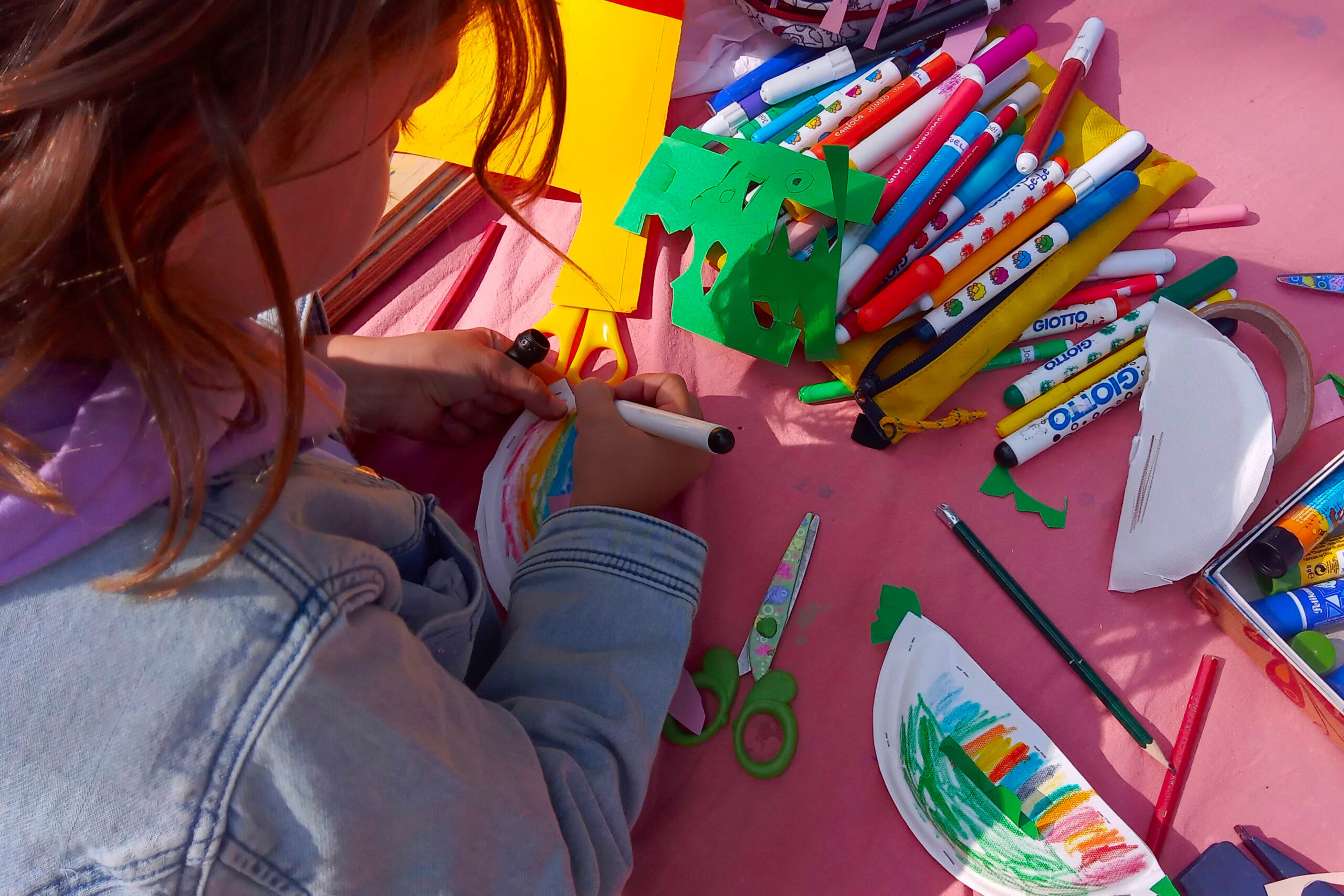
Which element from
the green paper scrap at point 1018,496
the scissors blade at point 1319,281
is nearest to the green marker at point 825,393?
the green paper scrap at point 1018,496

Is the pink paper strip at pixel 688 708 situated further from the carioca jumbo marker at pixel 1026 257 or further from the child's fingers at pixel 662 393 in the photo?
the carioca jumbo marker at pixel 1026 257

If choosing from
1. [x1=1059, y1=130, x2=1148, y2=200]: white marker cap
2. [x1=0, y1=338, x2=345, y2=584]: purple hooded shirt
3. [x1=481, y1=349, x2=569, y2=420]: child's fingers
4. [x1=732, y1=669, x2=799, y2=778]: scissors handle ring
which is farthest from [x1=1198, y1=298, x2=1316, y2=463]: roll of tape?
[x1=0, y1=338, x2=345, y2=584]: purple hooded shirt

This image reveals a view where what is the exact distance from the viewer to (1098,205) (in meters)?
0.53

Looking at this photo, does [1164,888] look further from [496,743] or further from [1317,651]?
[496,743]

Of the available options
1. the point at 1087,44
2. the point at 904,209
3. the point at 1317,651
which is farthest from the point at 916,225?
the point at 1317,651

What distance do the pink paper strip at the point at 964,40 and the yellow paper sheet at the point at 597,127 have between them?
0.23 metres

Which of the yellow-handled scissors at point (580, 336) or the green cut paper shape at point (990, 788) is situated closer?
the green cut paper shape at point (990, 788)

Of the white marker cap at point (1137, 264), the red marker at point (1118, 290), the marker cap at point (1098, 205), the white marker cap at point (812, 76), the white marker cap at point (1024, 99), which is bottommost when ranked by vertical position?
the red marker at point (1118, 290)

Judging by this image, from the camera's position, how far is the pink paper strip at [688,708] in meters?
0.45

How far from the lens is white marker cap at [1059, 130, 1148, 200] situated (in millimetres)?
536

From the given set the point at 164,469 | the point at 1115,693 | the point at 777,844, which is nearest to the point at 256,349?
the point at 164,469

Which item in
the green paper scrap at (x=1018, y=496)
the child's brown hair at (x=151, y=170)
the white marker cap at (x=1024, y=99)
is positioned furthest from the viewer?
the white marker cap at (x=1024, y=99)

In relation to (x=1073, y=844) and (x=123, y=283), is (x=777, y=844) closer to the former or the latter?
(x=1073, y=844)

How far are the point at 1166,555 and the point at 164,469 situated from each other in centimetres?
50
